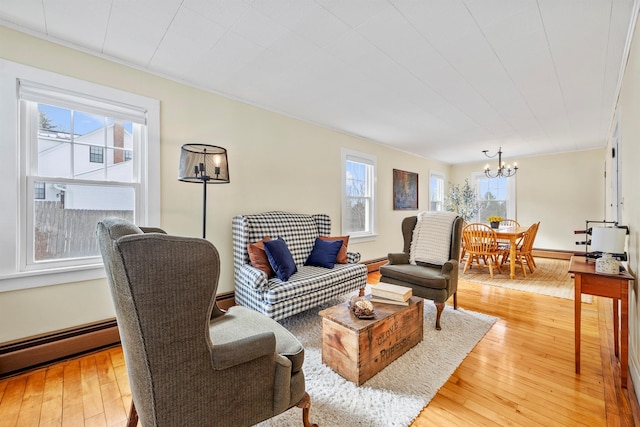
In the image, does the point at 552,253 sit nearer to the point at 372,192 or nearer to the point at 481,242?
the point at 481,242

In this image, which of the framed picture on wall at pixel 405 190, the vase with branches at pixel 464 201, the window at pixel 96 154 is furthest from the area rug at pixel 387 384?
the vase with branches at pixel 464 201

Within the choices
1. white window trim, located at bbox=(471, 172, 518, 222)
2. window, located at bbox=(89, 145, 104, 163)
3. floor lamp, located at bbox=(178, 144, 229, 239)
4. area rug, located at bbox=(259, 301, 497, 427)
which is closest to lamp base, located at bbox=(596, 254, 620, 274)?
area rug, located at bbox=(259, 301, 497, 427)

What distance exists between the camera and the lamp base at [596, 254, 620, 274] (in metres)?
1.85

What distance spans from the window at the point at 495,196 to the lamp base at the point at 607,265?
206 inches

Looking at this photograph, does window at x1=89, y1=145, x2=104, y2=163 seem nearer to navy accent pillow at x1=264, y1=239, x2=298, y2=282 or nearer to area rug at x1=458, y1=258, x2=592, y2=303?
navy accent pillow at x1=264, y1=239, x2=298, y2=282

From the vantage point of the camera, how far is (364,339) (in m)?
1.77

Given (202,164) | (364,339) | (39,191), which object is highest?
(202,164)

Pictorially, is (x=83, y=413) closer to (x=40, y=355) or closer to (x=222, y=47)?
(x=40, y=355)

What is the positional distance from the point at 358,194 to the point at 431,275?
239 cm

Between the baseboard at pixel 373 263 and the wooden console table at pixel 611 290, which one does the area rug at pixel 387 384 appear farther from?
the baseboard at pixel 373 263

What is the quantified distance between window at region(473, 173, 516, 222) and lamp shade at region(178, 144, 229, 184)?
6574 mm

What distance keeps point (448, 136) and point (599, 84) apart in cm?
203

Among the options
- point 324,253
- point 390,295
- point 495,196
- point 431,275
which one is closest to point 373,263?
point 324,253

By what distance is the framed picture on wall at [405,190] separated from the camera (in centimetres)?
559
